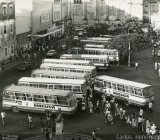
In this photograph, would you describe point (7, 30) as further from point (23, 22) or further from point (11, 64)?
point (23, 22)

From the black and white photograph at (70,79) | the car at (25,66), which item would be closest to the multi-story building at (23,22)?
the black and white photograph at (70,79)

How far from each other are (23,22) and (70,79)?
3080cm

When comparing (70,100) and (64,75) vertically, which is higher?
(64,75)

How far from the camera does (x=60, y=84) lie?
3825 cm

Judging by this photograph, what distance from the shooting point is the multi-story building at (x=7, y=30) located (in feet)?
189

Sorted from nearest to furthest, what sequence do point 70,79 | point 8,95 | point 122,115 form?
point 122,115 → point 8,95 → point 70,79

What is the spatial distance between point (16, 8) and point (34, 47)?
8784mm

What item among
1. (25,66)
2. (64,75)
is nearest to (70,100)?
(64,75)

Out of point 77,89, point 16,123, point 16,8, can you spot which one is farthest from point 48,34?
point 16,123

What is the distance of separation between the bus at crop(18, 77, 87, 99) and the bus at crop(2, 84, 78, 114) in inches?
110

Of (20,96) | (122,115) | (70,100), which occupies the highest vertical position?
(20,96)

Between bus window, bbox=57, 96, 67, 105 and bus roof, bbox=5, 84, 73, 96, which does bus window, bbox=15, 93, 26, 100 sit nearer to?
bus roof, bbox=5, 84, 73, 96

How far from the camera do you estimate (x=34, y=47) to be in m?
70.6

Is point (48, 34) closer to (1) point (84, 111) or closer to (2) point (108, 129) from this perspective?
(1) point (84, 111)
